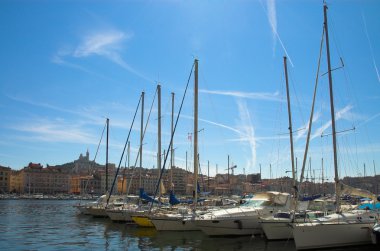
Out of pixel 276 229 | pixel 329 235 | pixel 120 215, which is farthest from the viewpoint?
pixel 120 215

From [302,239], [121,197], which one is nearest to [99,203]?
[121,197]

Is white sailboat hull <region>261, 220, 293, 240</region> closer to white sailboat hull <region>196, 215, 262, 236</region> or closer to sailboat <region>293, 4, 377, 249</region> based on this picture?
white sailboat hull <region>196, 215, 262, 236</region>

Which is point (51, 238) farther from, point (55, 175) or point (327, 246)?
point (55, 175)

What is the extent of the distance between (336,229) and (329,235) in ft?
1.90

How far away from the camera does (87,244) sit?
26.4 m

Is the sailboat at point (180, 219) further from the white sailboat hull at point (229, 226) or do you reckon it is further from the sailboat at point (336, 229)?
the sailboat at point (336, 229)

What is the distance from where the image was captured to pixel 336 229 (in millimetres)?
22516

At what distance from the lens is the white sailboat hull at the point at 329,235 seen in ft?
72.1

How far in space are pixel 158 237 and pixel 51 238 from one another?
7.90 meters

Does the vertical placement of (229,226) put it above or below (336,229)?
below

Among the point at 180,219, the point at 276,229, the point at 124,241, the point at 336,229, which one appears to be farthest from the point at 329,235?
the point at 124,241

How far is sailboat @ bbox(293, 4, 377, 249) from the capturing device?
72.3ft

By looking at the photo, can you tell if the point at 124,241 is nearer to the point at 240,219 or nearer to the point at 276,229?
the point at 240,219

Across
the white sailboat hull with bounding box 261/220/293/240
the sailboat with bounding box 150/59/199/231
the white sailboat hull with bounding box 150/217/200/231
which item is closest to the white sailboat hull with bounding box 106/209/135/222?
the sailboat with bounding box 150/59/199/231
